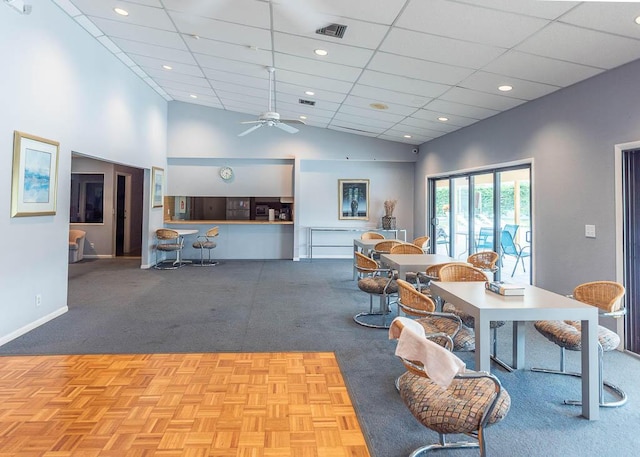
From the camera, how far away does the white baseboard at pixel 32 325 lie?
12.1 ft

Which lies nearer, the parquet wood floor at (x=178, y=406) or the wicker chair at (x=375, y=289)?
the parquet wood floor at (x=178, y=406)

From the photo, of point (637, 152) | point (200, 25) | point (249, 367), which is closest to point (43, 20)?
point (200, 25)

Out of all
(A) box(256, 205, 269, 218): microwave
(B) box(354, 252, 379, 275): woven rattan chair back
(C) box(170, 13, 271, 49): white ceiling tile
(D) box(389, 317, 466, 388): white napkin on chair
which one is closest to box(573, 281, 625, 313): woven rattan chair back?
(D) box(389, 317, 466, 388): white napkin on chair

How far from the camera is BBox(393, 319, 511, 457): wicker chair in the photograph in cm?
167

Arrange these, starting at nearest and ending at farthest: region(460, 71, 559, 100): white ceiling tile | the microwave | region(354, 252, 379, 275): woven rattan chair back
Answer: region(460, 71, 559, 100): white ceiling tile < region(354, 252, 379, 275): woven rattan chair back < the microwave

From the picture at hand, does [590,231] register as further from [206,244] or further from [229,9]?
[206,244]

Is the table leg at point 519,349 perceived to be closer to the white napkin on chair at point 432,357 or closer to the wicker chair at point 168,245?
the white napkin on chair at point 432,357

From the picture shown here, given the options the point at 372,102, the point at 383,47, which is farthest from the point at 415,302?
the point at 372,102

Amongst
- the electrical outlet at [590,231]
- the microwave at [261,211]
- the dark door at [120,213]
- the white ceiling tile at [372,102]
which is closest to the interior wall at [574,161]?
the electrical outlet at [590,231]

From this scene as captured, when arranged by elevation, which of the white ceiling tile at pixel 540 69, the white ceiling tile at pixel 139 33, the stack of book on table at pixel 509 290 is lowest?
the stack of book on table at pixel 509 290

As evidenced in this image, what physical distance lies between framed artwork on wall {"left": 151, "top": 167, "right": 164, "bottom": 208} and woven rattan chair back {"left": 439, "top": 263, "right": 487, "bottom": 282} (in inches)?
263

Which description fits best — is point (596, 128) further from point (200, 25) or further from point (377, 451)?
point (200, 25)

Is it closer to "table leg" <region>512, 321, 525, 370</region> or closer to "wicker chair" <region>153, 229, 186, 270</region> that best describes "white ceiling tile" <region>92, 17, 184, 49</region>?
"wicker chair" <region>153, 229, 186, 270</region>

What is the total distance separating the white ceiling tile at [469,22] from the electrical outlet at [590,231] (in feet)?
6.90
